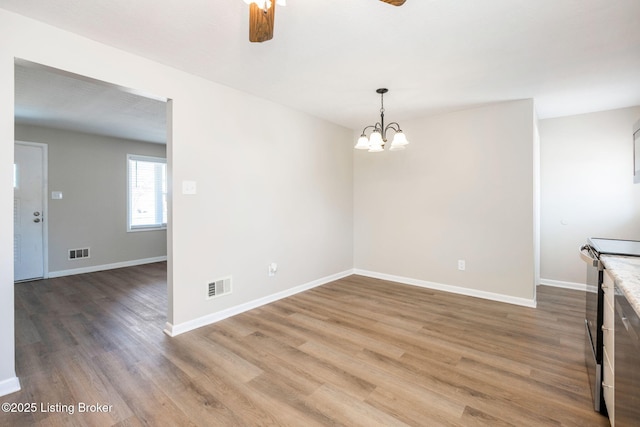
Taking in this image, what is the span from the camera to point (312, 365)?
2.22 m

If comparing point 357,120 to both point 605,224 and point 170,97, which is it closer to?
point 170,97

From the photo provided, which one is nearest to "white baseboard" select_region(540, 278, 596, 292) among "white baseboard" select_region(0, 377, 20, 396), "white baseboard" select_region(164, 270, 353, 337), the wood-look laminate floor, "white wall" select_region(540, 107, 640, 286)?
"white wall" select_region(540, 107, 640, 286)

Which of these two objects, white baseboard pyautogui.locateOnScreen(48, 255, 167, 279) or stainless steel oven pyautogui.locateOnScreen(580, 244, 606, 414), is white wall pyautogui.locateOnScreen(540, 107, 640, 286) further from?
white baseboard pyautogui.locateOnScreen(48, 255, 167, 279)

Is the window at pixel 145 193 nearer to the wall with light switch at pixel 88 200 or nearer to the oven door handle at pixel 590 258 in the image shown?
the wall with light switch at pixel 88 200

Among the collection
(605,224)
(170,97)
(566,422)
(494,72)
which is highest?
(494,72)

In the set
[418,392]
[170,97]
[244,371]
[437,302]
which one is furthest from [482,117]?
[244,371]

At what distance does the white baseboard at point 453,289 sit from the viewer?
3506 millimetres

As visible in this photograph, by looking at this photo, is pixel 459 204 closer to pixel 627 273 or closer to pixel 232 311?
pixel 627 273

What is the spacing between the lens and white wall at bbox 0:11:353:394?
75.1 inches

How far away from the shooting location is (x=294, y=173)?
3975 millimetres

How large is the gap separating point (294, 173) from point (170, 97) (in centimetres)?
172

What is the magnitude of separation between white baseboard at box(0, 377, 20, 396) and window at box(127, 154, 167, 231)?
168 inches

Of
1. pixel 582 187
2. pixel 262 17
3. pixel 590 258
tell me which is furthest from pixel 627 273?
pixel 582 187

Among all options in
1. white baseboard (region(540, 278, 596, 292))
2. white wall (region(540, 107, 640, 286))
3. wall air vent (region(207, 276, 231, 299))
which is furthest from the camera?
white baseboard (region(540, 278, 596, 292))
